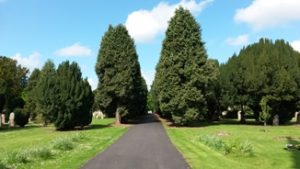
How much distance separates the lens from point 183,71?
4634cm

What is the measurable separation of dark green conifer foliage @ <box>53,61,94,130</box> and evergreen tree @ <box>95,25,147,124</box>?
23.0ft

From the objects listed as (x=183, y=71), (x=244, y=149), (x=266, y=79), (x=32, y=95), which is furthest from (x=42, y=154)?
(x=32, y=95)

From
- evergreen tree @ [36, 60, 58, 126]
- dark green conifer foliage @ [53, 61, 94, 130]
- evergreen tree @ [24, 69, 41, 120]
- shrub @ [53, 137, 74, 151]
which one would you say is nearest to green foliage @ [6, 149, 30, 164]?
shrub @ [53, 137, 74, 151]

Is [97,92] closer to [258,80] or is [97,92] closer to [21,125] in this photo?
[21,125]

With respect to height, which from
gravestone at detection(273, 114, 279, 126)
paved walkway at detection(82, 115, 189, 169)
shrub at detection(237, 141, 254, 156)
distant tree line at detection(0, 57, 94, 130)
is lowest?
paved walkway at detection(82, 115, 189, 169)

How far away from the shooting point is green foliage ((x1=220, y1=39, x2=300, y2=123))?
48.0m

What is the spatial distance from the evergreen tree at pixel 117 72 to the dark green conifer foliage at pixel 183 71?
4.24m

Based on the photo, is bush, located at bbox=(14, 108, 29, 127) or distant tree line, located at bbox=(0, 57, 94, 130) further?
bush, located at bbox=(14, 108, 29, 127)

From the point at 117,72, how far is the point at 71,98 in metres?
11.0

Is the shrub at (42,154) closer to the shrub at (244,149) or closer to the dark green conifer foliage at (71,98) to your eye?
the shrub at (244,149)

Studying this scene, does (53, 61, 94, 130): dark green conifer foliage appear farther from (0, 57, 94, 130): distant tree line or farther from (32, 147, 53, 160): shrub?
(32, 147, 53, 160): shrub

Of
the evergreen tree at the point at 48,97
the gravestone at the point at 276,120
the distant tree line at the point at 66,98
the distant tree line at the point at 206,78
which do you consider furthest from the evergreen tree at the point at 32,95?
the gravestone at the point at 276,120

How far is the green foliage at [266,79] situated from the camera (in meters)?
48.0

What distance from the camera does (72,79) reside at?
4203cm
